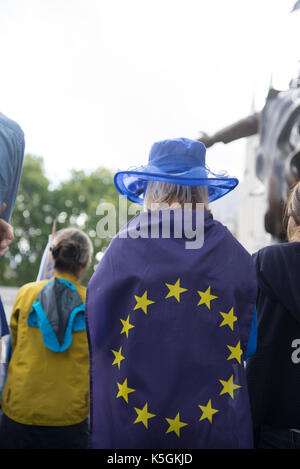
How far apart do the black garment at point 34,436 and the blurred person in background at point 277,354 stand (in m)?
1.14

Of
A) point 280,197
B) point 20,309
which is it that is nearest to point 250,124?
point 280,197

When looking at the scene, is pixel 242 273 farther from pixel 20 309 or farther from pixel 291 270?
pixel 20 309

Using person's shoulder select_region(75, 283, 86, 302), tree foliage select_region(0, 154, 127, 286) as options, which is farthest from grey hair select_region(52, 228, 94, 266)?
tree foliage select_region(0, 154, 127, 286)

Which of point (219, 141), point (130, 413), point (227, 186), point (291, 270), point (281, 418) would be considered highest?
point (219, 141)

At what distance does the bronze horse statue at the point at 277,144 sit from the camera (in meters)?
7.11

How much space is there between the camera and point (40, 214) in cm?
2338

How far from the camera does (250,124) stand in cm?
843

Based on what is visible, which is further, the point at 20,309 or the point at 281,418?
the point at 20,309

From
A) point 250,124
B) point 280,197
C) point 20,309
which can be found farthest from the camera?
point 250,124

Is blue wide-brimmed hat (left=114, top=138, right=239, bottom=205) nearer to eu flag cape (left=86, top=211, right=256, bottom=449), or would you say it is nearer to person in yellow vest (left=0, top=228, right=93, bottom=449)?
eu flag cape (left=86, top=211, right=256, bottom=449)

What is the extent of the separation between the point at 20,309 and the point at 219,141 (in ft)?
22.8

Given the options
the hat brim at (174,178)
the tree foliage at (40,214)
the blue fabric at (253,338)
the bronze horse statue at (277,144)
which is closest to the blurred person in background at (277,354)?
the blue fabric at (253,338)

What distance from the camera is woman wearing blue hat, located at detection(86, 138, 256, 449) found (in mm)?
1443
